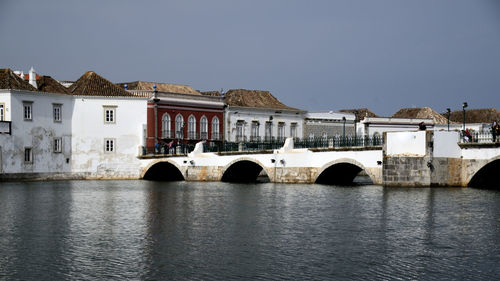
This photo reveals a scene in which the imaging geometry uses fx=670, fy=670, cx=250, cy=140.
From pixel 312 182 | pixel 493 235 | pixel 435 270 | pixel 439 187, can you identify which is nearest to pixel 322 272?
pixel 435 270

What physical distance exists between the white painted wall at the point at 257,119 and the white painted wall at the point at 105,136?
9798mm

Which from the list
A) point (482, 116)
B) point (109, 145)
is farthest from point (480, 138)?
point (482, 116)

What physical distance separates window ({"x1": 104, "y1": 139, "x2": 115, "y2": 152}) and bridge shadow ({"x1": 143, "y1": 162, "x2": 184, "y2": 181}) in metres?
3.58

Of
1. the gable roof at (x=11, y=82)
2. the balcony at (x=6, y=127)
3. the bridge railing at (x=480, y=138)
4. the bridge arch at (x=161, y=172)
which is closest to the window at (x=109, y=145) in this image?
the bridge arch at (x=161, y=172)

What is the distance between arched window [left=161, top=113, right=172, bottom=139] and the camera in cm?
5500

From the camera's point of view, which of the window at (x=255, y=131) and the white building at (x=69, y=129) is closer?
the white building at (x=69, y=129)

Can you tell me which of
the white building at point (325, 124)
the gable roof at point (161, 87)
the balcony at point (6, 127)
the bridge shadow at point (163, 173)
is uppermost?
the gable roof at point (161, 87)

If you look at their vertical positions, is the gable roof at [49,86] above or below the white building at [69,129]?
above

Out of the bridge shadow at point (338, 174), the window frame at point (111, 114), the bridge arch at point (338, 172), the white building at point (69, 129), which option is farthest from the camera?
the window frame at point (111, 114)

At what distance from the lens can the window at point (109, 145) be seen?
52.8 m

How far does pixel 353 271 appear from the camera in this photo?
12.8 meters

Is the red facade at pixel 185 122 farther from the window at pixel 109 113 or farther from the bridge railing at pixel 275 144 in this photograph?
the window at pixel 109 113

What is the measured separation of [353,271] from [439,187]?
20.2 m

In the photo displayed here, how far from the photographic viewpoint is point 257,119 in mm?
63438
